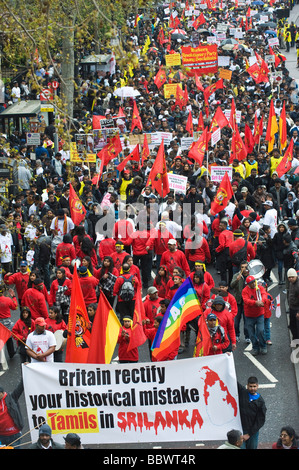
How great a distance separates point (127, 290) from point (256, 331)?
1.98 meters

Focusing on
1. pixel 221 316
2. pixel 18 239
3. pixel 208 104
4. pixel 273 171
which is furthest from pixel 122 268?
pixel 208 104

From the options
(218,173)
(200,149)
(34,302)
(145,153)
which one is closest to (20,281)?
(34,302)

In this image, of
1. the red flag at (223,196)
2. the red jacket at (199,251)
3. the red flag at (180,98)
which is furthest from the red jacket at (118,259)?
the red flag at (180,98)

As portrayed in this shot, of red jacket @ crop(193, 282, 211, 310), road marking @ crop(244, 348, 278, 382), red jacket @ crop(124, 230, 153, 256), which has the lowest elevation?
road marking @ crop(244, 348, 278, 382)

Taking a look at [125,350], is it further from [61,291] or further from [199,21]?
[199,21]

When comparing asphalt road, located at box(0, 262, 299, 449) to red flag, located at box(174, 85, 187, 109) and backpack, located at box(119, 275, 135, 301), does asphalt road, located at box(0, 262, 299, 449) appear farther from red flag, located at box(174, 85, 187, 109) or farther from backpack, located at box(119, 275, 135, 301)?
red flag, located at box(174, 85, 187, 109)

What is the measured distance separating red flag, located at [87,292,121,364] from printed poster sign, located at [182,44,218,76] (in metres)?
19.5

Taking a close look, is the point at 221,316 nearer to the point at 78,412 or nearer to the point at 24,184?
the point at 78,412

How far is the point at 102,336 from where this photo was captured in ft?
35.1

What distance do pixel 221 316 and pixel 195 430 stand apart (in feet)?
7.15

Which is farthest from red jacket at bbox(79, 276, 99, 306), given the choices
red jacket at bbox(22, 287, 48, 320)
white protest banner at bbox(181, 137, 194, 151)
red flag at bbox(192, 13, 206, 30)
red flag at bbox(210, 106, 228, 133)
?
red flag at bbox(192, 13, 206, 30)

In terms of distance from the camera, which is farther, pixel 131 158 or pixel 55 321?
pixel 131 158

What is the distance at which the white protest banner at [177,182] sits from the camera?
60.4ft

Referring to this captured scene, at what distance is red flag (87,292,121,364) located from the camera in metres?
10.7
